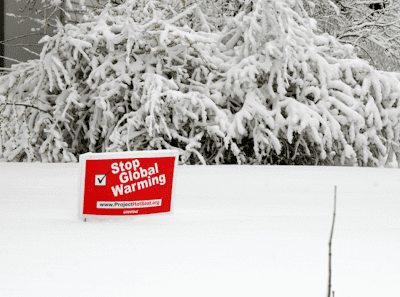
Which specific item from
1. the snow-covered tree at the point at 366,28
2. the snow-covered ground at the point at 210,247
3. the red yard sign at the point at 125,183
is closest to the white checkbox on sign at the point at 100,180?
the red yard sign at the point at 125,183

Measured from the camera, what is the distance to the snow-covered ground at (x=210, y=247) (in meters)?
1.79

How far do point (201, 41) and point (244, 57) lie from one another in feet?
1.90

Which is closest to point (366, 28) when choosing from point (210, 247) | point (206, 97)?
point (206, 97)

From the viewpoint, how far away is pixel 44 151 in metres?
7.45

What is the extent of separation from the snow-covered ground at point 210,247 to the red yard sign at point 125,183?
0.24ft

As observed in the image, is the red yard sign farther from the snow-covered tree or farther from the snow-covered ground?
the snow-covered tree

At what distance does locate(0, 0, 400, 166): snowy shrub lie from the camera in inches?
278

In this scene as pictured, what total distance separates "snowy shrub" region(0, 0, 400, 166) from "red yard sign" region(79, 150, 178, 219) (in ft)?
11.8

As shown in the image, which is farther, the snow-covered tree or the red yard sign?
the snow-covered tree

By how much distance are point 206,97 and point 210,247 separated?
4872mm

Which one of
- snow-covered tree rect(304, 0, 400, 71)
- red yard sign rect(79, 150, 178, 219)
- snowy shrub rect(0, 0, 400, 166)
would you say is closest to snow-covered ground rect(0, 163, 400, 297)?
red yard sign rect(79, 150, 178, 219)

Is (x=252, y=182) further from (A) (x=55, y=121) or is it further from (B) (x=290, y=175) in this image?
(A) (x=55, y=121)

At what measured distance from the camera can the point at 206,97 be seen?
7.12 m

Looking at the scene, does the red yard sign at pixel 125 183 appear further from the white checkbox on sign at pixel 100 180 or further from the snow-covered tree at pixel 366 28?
the snow-covered tree at pixel 366 28
